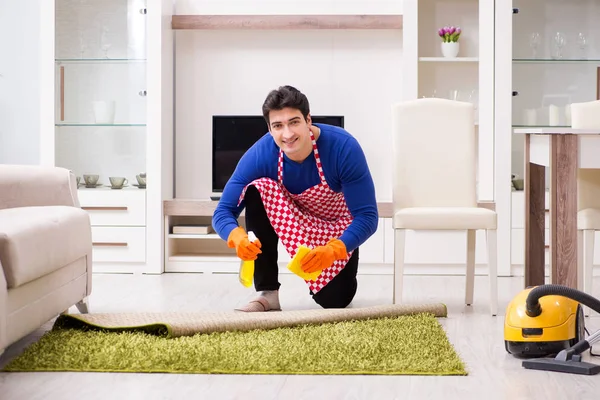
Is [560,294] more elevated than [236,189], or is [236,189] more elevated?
[236,189]

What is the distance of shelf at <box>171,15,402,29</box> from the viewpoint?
4.88m

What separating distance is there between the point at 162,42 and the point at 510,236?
2.16 m

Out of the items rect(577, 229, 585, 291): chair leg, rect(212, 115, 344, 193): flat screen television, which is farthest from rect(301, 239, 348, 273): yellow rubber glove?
rect(212, 115, 344, 193): flat screen television

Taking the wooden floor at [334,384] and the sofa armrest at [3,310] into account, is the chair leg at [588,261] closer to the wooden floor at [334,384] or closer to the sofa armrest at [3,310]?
the wooden floor at [334,384]

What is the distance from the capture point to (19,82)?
5.33m

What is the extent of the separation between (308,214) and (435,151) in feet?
2.27

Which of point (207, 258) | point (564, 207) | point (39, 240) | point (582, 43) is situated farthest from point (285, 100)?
point (582, 43)

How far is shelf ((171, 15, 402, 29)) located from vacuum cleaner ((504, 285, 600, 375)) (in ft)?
8.54

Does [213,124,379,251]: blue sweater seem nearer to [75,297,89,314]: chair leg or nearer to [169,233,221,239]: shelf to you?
[75,297,89,314]: chair leg

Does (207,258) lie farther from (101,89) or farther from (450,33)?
(450,33)

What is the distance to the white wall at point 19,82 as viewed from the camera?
532 cm

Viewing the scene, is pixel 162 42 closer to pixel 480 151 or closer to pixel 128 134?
pixel 128 134

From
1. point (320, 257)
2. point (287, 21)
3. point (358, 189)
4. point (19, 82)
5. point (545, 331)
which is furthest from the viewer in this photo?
point (19, 82)

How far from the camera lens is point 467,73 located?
504 cm
